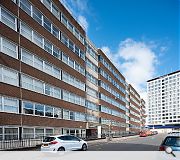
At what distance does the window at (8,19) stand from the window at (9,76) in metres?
4.82

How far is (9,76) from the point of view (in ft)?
106

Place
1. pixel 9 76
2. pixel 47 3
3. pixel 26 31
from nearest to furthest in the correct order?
pixel 9 76
pixel 26 31
pixel 47 3

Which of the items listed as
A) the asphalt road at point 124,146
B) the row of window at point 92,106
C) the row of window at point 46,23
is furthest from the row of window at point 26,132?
the row of window at point 92,106

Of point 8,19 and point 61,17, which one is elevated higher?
point 61,17

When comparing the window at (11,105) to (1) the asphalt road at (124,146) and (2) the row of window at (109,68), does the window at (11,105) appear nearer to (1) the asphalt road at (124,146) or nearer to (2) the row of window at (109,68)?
(1) the asphalt road at (124,146)

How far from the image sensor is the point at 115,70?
3799 inches

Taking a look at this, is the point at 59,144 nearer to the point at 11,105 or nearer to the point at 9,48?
the point at 11,105

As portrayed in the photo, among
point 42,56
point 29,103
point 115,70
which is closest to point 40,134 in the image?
point 29,103

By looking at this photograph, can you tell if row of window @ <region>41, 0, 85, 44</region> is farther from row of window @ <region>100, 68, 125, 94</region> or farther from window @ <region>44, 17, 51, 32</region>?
row of window @ <region>100, 68, 125, 94</region>

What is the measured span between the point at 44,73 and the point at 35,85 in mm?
3114

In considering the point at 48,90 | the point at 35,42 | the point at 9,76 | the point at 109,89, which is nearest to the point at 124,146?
the point at 48,90

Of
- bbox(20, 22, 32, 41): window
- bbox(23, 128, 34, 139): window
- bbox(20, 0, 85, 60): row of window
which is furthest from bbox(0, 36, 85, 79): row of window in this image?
bbox(23, 128, 34, 139): window

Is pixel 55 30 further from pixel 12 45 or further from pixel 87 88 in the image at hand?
pixel 87 88

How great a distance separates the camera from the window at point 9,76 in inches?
1231
